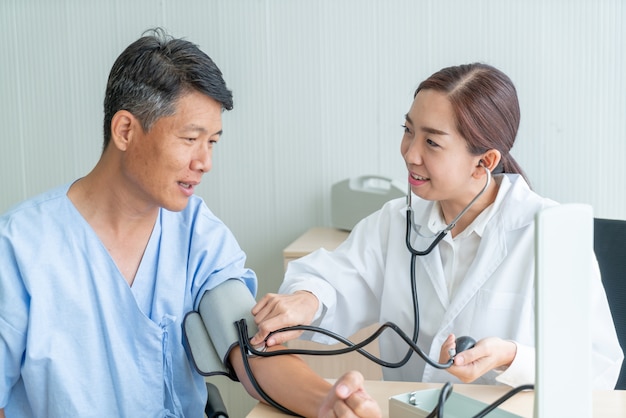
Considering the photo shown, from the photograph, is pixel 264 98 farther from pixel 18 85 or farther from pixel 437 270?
pixel 437 270

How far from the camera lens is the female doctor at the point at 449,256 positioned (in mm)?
1431

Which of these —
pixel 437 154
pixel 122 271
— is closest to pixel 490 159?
pixel 437 154

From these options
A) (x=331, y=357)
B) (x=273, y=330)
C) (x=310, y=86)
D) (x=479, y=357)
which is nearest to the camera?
(x=479, y=357)

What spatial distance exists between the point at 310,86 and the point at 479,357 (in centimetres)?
181

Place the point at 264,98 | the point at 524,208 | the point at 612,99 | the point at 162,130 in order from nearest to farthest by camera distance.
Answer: the point at 162,130, the point at 524,208, the point at 612,99, the point at 264,98

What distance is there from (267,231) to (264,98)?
0.49m

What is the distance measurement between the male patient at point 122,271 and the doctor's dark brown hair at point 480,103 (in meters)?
0.43

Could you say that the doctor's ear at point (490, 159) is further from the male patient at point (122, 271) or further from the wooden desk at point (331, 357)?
the wooden desk at point (331, 357)

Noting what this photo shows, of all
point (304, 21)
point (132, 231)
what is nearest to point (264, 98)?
point (304, 21)

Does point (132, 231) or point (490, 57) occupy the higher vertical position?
point (490, 57)

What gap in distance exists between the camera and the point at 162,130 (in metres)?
1.38

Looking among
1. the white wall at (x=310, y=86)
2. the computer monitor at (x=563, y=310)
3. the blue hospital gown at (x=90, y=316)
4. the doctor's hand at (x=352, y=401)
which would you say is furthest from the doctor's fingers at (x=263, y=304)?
the white wall at (x=310, y=86)

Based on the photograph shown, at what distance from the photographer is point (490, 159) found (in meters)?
1.54

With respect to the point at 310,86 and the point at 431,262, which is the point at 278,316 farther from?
the point at 310,86
